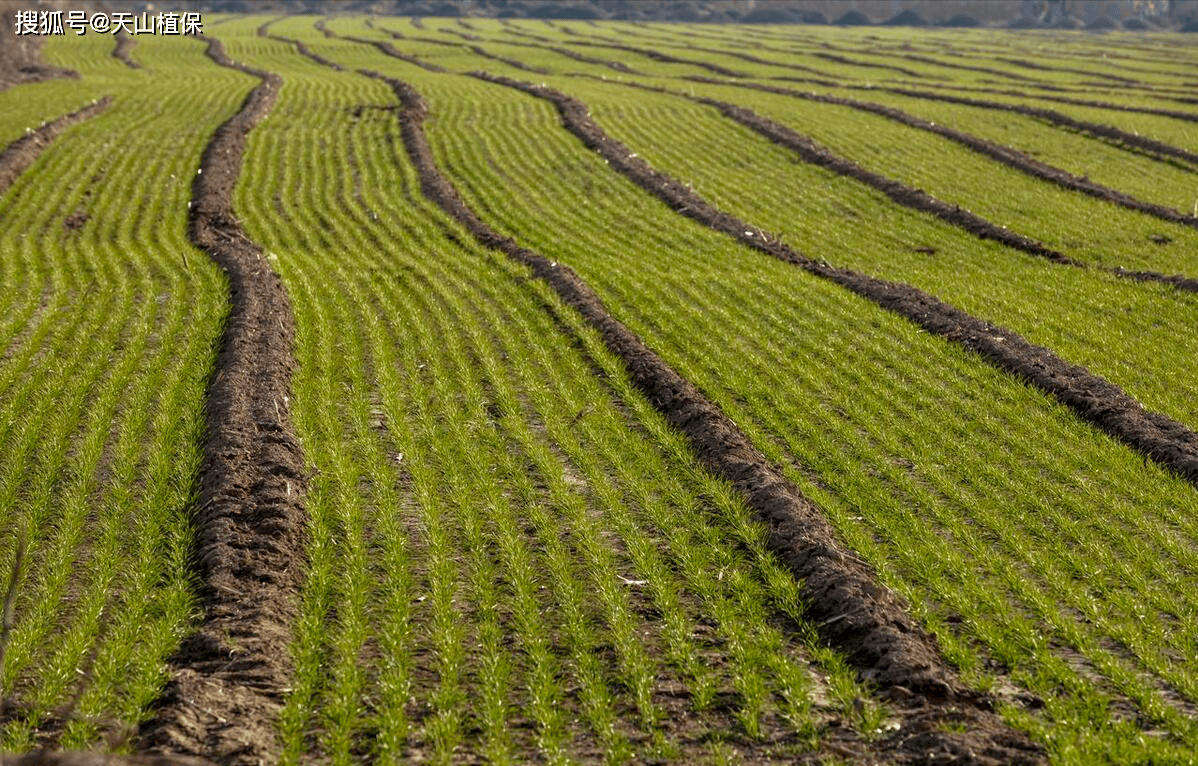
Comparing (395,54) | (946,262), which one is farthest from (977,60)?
(946,262)

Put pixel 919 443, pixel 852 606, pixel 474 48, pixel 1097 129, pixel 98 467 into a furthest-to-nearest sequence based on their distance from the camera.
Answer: pixel 474 48 → pixel 1097 129 → pixel 919 443 → pixel 98 467 → pixel 852 606

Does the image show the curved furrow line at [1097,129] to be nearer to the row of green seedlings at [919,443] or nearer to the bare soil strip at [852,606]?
the row of green seedlings at [919,443]

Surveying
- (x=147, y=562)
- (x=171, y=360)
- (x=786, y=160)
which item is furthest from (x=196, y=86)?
(x=147, y=562)

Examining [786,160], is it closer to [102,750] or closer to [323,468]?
[323,468]

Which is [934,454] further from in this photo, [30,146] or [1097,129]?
[30,146]

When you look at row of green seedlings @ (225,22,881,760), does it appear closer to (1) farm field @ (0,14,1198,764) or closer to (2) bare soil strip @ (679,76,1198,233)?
(1) farm field @ (0,14,1198,764)

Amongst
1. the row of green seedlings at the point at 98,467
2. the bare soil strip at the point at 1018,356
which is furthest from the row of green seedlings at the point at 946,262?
the row of green seedlings at the point at 98,467

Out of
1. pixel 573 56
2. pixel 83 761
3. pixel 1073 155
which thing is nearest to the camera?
pixel 83 761
